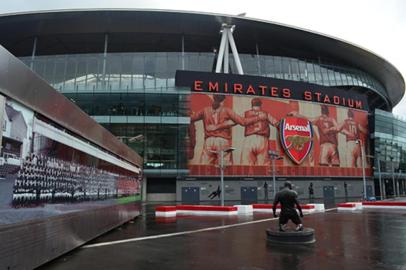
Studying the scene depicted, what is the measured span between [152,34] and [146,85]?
10.3 m

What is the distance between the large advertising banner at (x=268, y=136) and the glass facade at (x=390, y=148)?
5575mm

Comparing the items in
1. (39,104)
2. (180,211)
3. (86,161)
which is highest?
(39,104)

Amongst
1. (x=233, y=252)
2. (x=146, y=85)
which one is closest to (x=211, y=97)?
(x=146, y=85)

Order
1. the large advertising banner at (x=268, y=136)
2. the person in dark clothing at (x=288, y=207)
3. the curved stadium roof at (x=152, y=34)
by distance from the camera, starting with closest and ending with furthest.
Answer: the person in dark clothing at (x=288, y=207) < the large advertising banner at (x=268, y=136) < the curved stadium roof at (x=152, y=34)

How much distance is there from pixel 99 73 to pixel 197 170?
21.3 m

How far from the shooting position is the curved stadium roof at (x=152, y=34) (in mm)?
51406

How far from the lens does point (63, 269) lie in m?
7.41

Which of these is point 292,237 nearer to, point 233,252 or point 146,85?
point 233,252

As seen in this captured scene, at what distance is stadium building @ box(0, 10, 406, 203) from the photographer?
47250 mm

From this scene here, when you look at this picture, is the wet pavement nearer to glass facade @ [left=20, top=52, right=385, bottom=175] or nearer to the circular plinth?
the circular plinth

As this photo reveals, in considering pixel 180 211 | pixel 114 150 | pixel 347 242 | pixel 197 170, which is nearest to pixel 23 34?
pixel 197 170

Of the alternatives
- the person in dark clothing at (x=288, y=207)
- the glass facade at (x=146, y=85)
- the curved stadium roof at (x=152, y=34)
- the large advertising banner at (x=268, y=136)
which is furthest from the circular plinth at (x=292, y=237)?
the curved stadium roof at (x=152, y=34)

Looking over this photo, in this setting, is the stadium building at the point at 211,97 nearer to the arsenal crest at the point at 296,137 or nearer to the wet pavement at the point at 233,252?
the arsenal crest at the point at 296,137

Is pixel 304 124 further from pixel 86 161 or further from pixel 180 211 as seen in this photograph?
pixel 86 161
